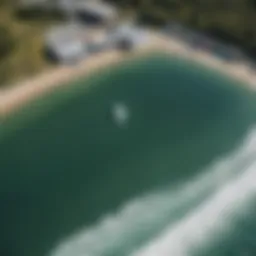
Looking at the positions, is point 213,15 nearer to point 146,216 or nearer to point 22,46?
point 22,46

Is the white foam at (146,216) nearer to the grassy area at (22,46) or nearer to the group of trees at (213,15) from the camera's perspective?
the group of trees at (213,15)

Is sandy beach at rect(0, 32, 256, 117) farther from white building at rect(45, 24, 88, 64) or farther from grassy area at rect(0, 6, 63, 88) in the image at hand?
grassy area at rect(0, 6, 63, 88)

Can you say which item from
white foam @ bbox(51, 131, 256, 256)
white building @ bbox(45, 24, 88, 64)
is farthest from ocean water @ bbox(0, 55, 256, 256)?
white building @ bbox(45, 24, 88, 64)

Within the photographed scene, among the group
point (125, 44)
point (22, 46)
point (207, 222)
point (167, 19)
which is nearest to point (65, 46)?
point (22, 46)

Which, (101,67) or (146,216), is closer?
(146,216)

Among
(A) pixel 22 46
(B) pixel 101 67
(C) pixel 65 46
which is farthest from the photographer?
(A) pixel 22 46
